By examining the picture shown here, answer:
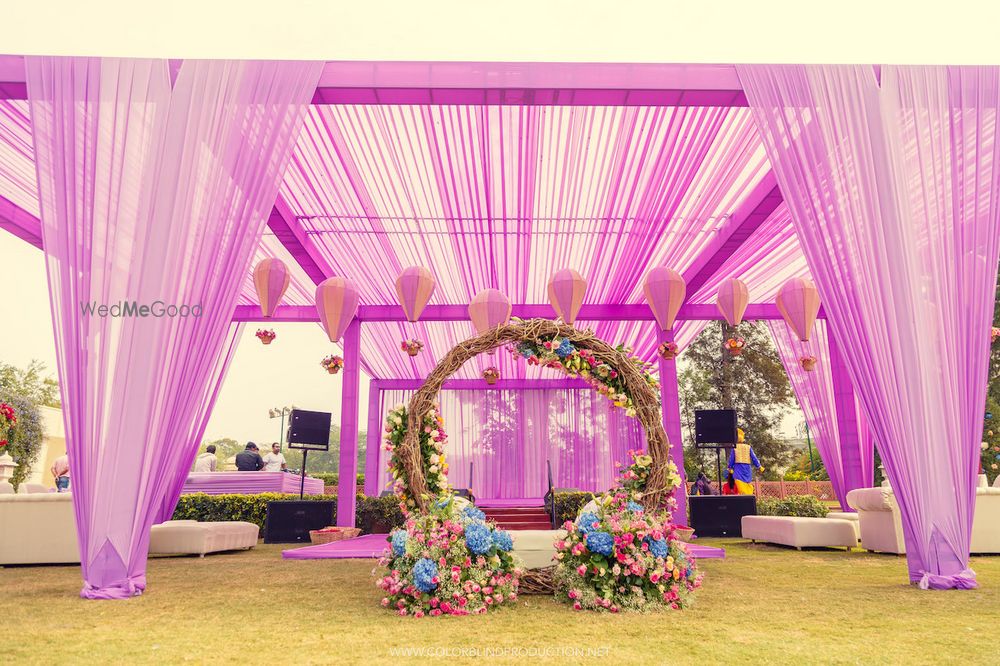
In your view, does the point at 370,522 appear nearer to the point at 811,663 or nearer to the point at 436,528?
the point at 436,528

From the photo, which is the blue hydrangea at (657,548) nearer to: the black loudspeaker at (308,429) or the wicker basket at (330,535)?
the wicker basket at (330,535)

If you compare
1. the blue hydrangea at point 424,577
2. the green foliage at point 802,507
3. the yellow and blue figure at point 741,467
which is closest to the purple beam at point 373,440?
the yellow and blue figure at point 741,467

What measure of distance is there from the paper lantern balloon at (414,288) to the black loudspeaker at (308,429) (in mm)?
3919

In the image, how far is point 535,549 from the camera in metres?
4.27

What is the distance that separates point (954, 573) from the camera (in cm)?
389

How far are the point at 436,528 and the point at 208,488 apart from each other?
879 cm

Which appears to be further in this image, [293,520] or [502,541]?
[293,520]

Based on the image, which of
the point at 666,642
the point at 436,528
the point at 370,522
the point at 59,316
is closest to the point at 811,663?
the point at 666,642

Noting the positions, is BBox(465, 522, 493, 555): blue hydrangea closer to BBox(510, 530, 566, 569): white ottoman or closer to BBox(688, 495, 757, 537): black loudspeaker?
BBox(510, 530, 566, 569): white ottoman

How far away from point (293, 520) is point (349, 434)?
1.36 meters

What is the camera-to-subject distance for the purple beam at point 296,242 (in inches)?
261

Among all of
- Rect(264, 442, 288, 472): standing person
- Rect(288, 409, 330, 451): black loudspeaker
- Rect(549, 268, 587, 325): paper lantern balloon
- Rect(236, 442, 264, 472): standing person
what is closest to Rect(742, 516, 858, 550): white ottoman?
Rect(549, 268, 587, 325): paper lantern balloon

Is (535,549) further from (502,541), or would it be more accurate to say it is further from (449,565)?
(449,565)

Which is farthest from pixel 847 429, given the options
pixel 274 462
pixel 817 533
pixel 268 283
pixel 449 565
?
pixel 274 462
